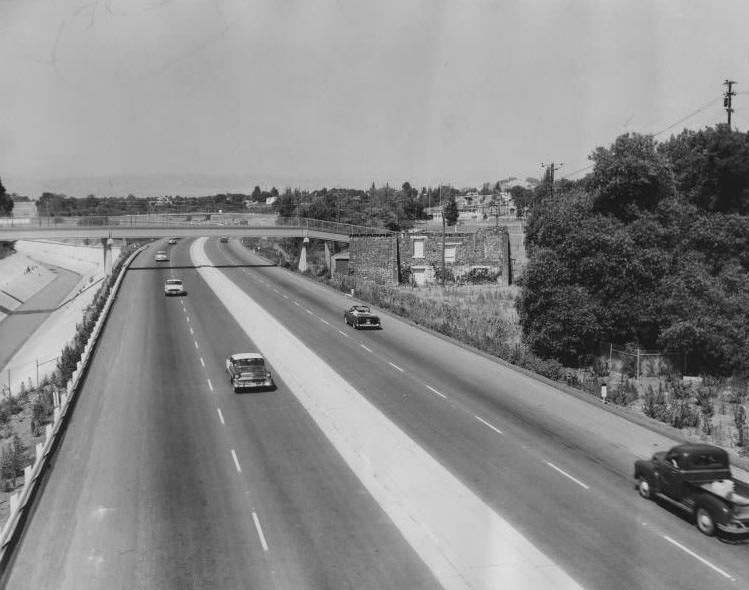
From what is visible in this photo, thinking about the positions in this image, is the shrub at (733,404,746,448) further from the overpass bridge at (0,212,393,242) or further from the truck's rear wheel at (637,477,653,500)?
the overpass bridge at (0,212,393,242)

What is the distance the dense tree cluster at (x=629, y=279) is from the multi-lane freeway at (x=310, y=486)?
669cm

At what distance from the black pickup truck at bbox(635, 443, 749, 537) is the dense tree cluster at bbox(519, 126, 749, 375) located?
730 inches

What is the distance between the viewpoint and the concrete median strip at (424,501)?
610 inches

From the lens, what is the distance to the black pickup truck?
666 inches

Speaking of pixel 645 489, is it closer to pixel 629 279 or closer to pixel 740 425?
pixel 740 425

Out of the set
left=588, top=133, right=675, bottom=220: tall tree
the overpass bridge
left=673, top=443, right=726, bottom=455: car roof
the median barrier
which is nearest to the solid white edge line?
left=673, top=443, right=726, bottom=455: car roof

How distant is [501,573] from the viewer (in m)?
15.4

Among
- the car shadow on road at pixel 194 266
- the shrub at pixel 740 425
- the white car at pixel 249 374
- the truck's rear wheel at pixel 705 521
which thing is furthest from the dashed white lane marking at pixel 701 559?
the car shadow on road at pixel 194 266

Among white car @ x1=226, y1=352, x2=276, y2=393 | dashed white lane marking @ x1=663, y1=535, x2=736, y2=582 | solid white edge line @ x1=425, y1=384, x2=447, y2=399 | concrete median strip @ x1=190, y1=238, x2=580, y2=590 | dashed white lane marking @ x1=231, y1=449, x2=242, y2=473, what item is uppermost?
white car @ x1=226, y1=352, x2=276, y2=393

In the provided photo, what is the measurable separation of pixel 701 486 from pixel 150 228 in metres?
65.0

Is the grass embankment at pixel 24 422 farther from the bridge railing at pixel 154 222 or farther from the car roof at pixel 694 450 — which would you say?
the bridge railing at pixel 154 222

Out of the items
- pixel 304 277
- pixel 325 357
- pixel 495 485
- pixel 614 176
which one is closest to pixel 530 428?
pixel 495 485

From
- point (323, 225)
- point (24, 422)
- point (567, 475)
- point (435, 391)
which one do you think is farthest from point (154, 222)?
point (567, 475)

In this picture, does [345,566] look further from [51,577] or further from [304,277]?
[304,277]
